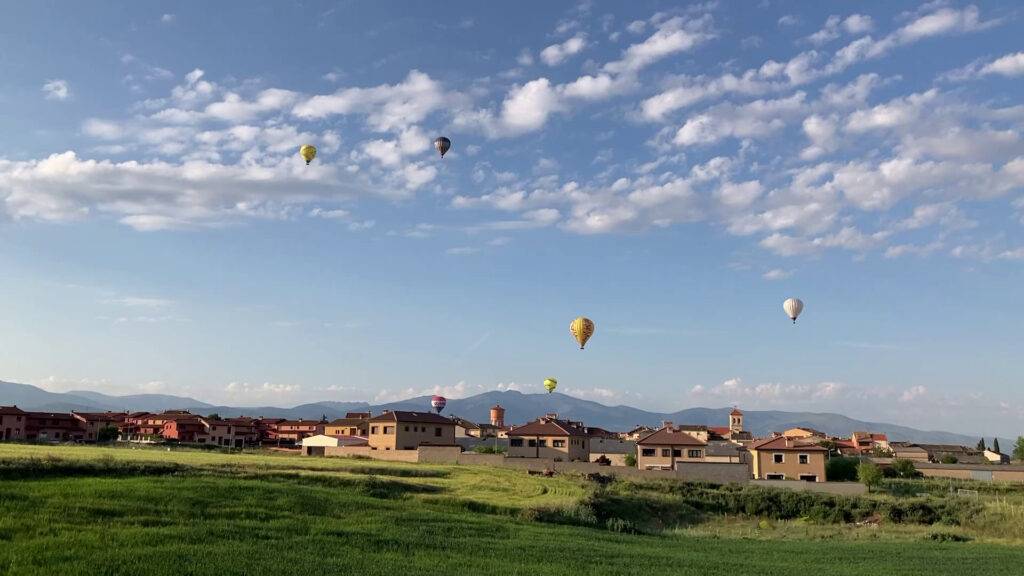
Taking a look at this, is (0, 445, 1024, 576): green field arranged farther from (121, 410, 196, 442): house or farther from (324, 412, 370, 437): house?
(121, 410, 196, 442): house

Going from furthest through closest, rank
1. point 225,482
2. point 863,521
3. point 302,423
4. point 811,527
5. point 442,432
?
point 302,423
point 442,432
point 863,521
point 811,527
point 225,482

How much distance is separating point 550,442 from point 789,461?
25173 mm

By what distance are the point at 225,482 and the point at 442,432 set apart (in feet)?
165

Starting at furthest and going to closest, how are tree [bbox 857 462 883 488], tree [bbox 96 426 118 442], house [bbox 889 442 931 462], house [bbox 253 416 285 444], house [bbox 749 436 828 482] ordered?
house [bbox 253 416 285 444] < house [bbox 889 442 931 462] < tree [bbox 96 426 118 442] < tree [bbox 857 462 883 488] < house [bbox 749 436 828 482]

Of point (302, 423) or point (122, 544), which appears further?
point (302, 423)

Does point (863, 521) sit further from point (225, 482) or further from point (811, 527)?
point (225, 482)

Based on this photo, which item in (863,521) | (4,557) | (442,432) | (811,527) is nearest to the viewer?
(4,557)

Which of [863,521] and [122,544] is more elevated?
[122,544]

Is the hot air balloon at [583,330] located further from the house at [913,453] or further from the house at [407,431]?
the house at [913,453]

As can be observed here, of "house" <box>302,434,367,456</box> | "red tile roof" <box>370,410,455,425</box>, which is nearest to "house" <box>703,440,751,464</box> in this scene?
"red tile roof" <box>370,410,455,425</box>

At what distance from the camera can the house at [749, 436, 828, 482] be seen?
6862cm

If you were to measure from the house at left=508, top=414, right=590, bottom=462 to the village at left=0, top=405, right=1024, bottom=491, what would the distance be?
110mm

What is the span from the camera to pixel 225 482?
121 ft

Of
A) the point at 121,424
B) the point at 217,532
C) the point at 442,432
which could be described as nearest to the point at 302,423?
the point at 121,424
